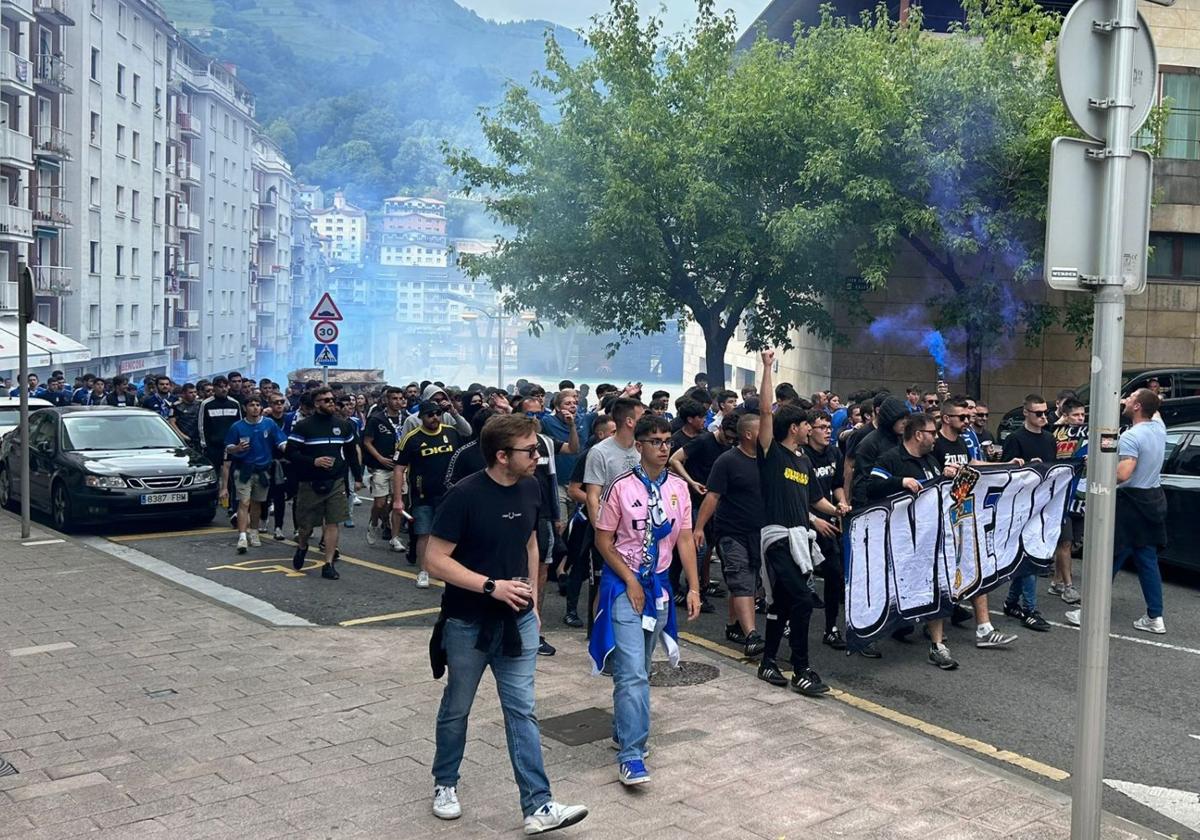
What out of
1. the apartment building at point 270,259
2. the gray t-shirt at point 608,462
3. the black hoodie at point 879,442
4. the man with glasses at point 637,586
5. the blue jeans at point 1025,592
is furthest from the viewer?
the apartment building at point 270,259

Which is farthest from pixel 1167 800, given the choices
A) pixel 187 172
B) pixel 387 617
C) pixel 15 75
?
pixel 187 172

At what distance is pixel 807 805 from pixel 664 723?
4.44ft

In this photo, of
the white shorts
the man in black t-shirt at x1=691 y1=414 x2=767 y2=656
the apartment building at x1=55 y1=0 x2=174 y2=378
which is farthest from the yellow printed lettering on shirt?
the apartment building at x1=55 y1=0 x2=174 y2=378

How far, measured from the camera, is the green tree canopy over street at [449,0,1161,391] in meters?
23.0

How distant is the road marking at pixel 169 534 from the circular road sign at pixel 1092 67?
11.7 metres

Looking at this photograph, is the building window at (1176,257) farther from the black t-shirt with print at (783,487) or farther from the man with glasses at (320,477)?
the black t-shirt with print at (783,487)

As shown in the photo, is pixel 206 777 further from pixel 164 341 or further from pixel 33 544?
pixel 164 341

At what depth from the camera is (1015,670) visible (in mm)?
8281

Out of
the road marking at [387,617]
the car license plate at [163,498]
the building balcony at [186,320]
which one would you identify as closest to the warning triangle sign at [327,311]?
the car license plate at [163,498]

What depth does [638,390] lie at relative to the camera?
12.2 m

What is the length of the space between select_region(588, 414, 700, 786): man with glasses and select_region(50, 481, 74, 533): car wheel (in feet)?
33.1

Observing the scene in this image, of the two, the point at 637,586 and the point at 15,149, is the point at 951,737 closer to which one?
the point at 637,586

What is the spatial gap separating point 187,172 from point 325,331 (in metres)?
46.8

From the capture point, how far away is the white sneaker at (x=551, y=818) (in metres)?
5.04
